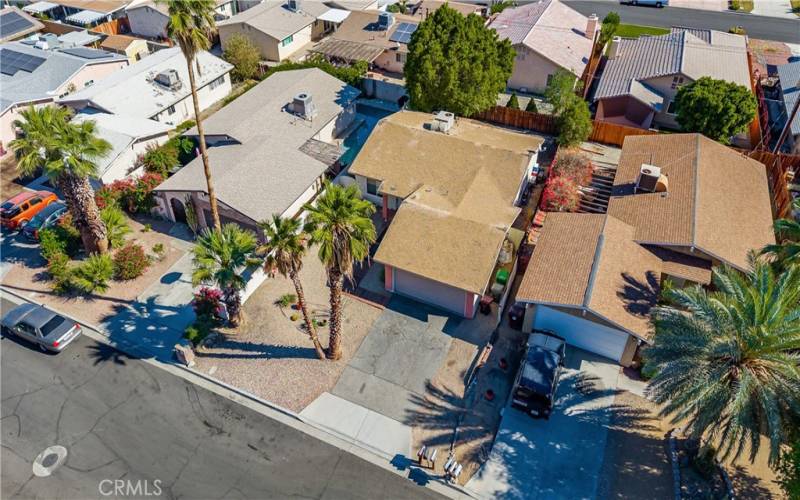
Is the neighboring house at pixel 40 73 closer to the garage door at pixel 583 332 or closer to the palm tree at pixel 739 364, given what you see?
the garage door at pixel 583 332

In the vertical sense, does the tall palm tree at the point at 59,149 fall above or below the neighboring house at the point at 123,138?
above

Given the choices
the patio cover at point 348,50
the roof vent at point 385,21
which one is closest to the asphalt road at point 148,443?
the patio cover at point 348,50

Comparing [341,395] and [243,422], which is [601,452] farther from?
[243,422]

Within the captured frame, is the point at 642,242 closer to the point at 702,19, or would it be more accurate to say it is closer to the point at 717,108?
the point at 717,108

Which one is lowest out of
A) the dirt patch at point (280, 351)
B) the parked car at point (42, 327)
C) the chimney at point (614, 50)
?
the dirt patch at point (280, 351)

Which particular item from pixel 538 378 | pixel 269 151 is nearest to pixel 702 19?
pixel 269 151

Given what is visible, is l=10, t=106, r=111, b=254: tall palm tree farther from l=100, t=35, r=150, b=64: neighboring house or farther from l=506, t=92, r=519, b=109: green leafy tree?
l=506, t=92, r=519, b=109: green leafy tree

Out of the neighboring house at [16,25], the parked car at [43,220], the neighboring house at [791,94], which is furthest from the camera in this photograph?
the neighboring house at [16,25]

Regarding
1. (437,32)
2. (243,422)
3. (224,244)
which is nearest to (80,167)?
(224,244)
